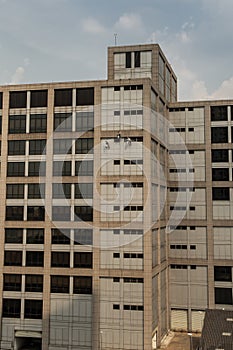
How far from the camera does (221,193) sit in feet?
208

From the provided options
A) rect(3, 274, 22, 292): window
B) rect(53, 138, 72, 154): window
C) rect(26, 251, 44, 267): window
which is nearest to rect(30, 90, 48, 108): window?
rect(53, 138, 72, 154): window

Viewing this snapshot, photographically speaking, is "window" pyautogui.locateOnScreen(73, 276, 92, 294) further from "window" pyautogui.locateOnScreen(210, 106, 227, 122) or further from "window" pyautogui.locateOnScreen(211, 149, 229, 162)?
"window" pyautogui.locateOnScreen(210, 106, 227, 122)

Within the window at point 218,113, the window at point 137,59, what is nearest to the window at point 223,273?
the window at point 218,113

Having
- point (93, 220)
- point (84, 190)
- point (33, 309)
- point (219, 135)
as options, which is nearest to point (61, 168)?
point (84, 190)

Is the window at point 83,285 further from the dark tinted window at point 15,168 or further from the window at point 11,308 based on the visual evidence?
the dark tinted window at point 15,168

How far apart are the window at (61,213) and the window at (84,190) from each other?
2.29 meters

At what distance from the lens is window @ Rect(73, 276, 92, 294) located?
53650mm

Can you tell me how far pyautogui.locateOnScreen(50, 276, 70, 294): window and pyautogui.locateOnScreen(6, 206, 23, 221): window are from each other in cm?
919

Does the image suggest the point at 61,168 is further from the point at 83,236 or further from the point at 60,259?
the point at 60,259

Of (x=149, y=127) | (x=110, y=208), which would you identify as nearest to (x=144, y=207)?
(x=110, y=208)

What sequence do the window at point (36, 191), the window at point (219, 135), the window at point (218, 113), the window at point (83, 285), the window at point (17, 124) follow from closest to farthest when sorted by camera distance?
the window at point (83, 285)
the window at point (36, 191)
the window at point (17, 124)
the window at point (219, 135)
the window at point (218, 113)

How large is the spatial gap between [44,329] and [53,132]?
2526 centimetres

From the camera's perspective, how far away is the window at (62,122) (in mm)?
56750

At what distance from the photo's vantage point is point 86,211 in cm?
5494
